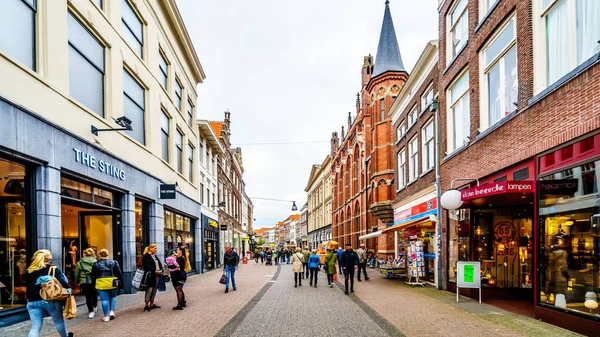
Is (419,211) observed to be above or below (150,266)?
above

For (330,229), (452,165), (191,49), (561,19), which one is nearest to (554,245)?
(561,19)

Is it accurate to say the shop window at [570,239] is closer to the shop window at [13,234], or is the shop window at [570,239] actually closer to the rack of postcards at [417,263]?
the rack of postcards at [417,263]

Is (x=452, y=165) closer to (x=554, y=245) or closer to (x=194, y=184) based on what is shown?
(x=554, y=245)

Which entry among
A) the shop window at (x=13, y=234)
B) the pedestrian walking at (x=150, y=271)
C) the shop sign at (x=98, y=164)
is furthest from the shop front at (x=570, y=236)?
the shop sign at (x=98, y=164)

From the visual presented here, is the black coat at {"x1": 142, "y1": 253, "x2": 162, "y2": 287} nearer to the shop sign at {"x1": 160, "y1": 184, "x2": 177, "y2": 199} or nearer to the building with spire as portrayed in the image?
the shop sign at {"x1": 160, "y1": 184, "x2": 177, "y2": 199}

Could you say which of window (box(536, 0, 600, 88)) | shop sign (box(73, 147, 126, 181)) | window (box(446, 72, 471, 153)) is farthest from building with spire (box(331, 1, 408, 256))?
window (box(536, 0, 600, 88))

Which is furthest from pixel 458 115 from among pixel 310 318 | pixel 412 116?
pixel 310 318

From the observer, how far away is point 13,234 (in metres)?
9.28

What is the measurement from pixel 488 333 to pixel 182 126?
18970 mm

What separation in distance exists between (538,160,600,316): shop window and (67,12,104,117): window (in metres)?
11.2

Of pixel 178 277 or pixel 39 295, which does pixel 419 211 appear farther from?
pixel 39 295

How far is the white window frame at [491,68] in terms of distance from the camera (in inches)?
444

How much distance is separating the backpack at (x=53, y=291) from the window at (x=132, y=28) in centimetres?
1055

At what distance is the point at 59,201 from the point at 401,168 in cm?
1788
